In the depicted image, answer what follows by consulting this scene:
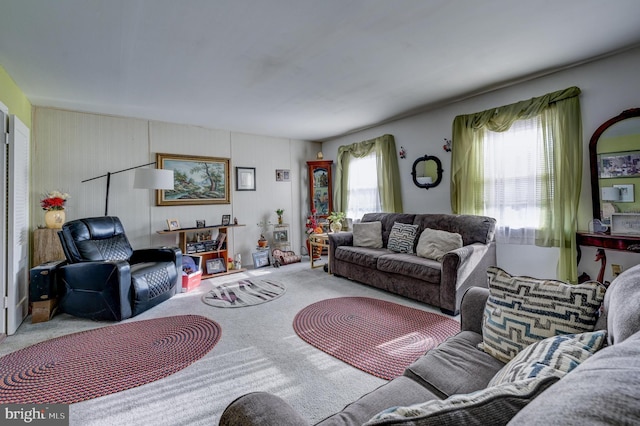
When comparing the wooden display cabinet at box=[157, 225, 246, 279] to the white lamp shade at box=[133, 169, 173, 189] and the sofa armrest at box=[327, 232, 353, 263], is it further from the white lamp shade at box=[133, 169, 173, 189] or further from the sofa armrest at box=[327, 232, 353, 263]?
the sofa armrest at box=[327, 232, 353, 263]

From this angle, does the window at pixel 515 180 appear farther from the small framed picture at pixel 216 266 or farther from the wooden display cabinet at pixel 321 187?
the small framed picture at pixel 216 266

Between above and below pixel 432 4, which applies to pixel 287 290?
below

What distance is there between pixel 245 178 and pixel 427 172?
3117 millimetres

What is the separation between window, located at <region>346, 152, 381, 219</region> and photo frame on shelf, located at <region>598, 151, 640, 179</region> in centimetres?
281

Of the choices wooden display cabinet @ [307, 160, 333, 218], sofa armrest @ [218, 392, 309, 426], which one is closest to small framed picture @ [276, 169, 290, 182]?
wooden display cabinet @ [307, 160, 333, 218]

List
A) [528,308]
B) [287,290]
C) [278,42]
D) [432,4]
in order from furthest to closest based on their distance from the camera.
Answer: [287,290], [278,42], [432,4], [528,308]

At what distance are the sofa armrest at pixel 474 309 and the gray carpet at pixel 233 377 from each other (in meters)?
0.69

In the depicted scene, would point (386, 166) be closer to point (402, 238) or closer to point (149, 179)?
point (402, 238)

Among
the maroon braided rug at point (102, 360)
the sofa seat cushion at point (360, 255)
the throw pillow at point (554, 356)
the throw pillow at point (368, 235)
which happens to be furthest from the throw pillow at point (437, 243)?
the maroon braided rug at point (102, 360)

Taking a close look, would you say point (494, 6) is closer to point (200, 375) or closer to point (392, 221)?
point (392, 221)

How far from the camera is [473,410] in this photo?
0.57 meters

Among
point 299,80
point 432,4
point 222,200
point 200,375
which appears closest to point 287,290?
point 200,375

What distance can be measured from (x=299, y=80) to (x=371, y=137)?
92.8 inches

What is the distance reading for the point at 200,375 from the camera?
1.96 meters
